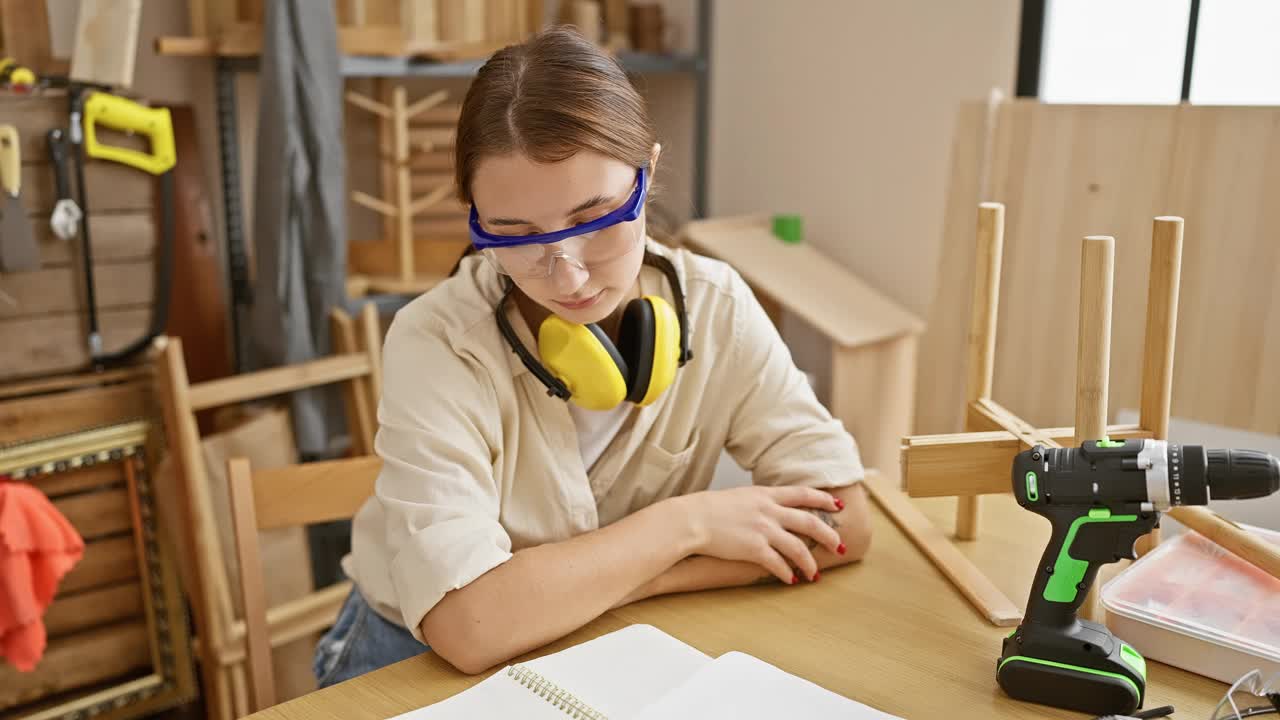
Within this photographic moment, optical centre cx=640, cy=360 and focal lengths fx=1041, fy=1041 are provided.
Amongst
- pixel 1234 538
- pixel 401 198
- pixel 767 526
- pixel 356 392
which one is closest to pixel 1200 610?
pixel 1234 538

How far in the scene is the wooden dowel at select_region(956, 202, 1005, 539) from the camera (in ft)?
3.48

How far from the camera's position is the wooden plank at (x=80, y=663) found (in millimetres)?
1983

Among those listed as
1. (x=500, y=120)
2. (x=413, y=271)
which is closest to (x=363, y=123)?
(x=413, y=271)

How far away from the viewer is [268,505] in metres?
1.35

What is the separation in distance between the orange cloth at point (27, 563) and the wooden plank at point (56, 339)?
23 centimetres

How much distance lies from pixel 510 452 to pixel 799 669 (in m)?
0.40

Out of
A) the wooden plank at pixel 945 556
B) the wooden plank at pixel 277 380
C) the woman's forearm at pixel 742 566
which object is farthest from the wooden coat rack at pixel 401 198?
the woman's forearm at pixel 742 566

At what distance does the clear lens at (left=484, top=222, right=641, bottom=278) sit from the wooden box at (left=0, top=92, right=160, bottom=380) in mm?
1315

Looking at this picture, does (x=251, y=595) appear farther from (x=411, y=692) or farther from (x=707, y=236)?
(x=707, y=236)

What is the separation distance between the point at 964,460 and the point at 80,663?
1.86 m

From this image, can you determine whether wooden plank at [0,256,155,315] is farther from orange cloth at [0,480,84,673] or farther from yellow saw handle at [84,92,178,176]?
orange cloth at [0,480,84,673]

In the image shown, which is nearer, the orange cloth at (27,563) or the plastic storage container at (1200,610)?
the plastic storage container at (1200,610)

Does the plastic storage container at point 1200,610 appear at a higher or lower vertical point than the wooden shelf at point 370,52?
lower

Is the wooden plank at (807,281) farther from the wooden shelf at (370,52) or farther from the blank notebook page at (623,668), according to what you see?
the blank notebook page at (623,668)
